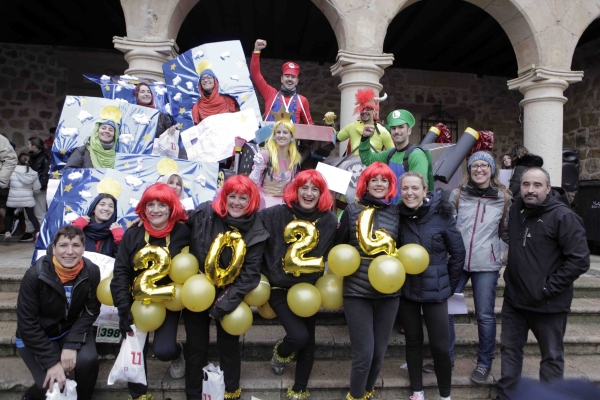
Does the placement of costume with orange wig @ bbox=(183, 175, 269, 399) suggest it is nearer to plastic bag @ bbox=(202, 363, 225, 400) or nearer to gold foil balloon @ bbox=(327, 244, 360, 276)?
plastic bag @ bbox=(202, 363, 225, 400)

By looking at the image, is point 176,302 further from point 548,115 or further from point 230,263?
point 548,115

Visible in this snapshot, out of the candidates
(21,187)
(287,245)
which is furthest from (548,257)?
(21,187)

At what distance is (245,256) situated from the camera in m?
2.38

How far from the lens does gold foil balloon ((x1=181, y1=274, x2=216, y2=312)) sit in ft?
7.51

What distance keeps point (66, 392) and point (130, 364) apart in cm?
44

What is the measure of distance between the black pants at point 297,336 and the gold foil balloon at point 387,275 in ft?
1.82

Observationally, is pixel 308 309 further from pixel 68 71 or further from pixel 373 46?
pixel 68 71

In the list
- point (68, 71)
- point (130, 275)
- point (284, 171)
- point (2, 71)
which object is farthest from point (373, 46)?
point (2, 71)

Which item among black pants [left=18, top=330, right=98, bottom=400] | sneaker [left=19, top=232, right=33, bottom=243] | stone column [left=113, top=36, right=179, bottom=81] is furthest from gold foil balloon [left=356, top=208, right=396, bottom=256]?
sneaker [left=19, top=232, right=33, bottom=243]

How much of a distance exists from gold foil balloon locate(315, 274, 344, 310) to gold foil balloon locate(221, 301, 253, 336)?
50 cm

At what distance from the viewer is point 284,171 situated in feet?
11.1

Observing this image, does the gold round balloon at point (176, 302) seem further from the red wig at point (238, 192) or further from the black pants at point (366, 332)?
the black pants at point (366, 332)

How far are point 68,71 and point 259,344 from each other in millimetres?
8268

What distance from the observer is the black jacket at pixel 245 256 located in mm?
2334
